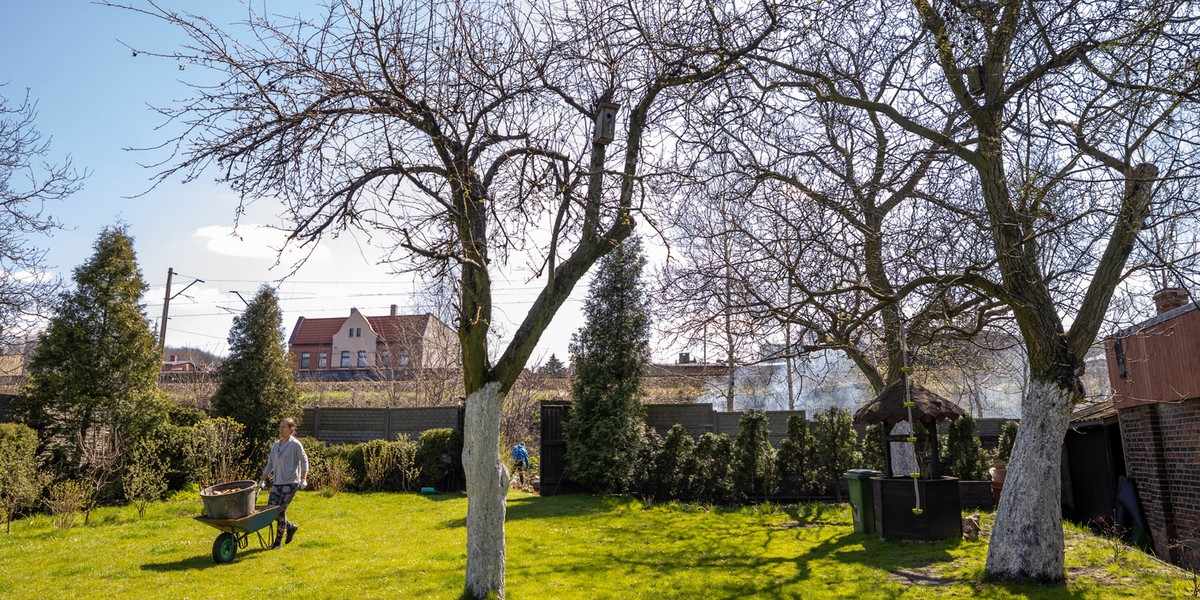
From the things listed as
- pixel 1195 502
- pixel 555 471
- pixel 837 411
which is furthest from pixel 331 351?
pixel 1195 502

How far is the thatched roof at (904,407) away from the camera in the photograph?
10414mm

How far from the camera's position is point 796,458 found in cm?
1529

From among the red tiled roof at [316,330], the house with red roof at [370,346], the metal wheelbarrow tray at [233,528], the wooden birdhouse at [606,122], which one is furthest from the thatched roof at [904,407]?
the red tiled roof at [316,330]

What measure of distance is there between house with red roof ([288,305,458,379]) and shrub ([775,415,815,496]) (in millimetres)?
13262

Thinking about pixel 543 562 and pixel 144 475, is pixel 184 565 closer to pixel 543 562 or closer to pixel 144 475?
pixel 543 562

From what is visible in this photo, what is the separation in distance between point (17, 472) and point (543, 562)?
27.8 ft

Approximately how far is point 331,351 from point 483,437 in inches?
1961

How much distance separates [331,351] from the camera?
5216 centimetres

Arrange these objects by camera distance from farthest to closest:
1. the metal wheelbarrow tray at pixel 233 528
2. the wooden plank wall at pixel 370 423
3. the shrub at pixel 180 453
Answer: the wooden plank wall at pixel 370 423 < the shrub at pixel 180 453 < the metal wheelbarrow tray at pixel 233 528

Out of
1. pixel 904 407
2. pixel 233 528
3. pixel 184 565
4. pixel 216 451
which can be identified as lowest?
pixel 184 565

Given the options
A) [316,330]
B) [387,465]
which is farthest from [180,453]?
[316,330]

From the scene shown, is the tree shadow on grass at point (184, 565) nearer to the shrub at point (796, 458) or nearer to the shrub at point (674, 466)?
the shrub at point (674, 466)

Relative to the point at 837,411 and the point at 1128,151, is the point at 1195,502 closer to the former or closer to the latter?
the point at 1128,151

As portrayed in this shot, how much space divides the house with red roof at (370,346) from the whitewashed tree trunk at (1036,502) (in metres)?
19.7
